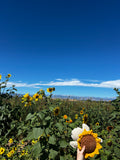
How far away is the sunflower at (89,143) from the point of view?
1.23 meters

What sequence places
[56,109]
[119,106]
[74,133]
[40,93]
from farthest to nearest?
1. [119,106]
2. [40,93]
3. [56,109]
4. [74,133]

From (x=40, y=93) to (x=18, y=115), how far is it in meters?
2.15

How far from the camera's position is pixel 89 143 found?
123 centimetres

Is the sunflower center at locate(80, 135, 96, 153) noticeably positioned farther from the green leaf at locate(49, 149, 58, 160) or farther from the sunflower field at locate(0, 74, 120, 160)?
the green leaf at locate(49, 149, 58, 160)

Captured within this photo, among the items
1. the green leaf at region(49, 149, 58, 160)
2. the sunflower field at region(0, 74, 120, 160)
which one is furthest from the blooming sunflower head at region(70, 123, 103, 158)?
the green leaf at region(49, 149, 58, 160)

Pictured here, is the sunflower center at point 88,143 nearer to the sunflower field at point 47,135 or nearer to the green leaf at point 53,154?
the sunflower field at point 47,135

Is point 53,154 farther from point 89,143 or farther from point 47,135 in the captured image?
point 89,143

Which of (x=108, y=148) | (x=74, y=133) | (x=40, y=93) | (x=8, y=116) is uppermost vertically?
(x=40, y=93)

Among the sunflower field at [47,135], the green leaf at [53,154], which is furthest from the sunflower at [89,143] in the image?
the green leaf at [53,154]

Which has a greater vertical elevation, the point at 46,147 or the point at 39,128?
the point at 39,128

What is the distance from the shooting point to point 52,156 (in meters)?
2.04

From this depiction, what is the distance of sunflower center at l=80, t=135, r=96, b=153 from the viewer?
4.01 ft

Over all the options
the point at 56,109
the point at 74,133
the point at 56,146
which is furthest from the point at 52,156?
the point at 74,133

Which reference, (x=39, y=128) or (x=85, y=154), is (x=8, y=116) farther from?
(x=85, y=154)
